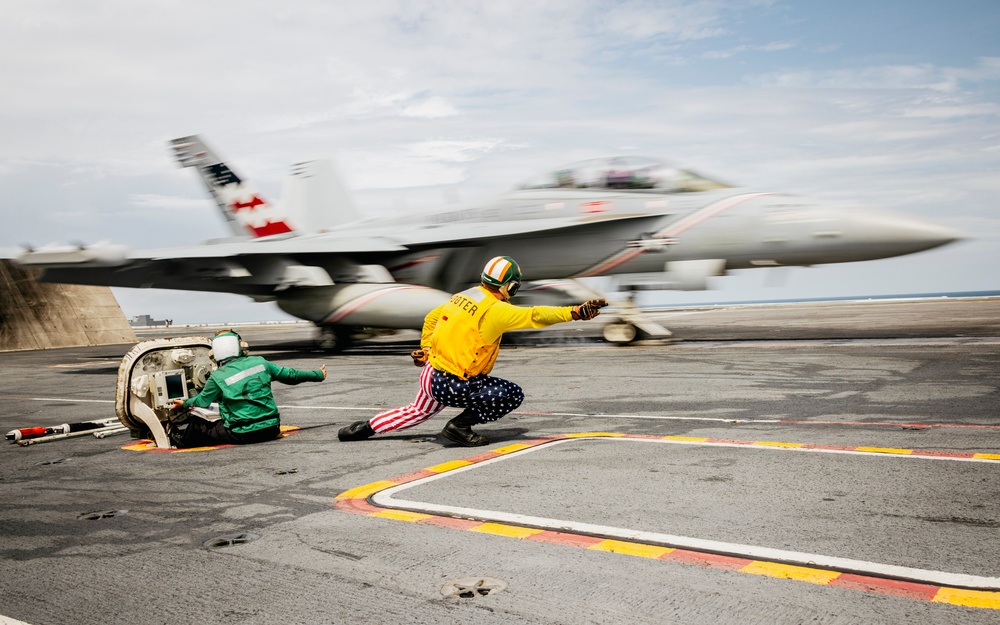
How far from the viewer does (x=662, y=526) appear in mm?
4121

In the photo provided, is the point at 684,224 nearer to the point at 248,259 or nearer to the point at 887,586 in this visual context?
the point at 248,259

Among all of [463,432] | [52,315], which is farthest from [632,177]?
[52,315]

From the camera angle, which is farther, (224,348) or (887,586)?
(224,348)

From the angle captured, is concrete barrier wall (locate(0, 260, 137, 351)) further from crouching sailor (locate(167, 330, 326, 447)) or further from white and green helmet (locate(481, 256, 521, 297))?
white and green helmet (locate(481, 256, 521, 297))

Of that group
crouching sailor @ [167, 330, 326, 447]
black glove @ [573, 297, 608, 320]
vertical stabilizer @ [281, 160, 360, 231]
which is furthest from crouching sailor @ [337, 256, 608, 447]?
vertical stabilizer @ [281, 160, 360, 231]

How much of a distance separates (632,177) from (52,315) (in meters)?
29.1

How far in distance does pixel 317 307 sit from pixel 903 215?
13.1m

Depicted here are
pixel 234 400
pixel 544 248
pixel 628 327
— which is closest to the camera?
pixel 234 400

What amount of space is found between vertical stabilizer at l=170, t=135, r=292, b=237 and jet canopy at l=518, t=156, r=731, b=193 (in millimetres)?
11062

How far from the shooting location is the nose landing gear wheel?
17750 millimetres

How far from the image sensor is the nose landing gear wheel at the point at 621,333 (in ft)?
58.2

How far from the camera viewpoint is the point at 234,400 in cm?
732

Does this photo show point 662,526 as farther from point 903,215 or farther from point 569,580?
point 903,215

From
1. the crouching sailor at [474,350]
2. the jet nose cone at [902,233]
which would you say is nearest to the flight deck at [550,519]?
the crouching sailor at [474,350]
